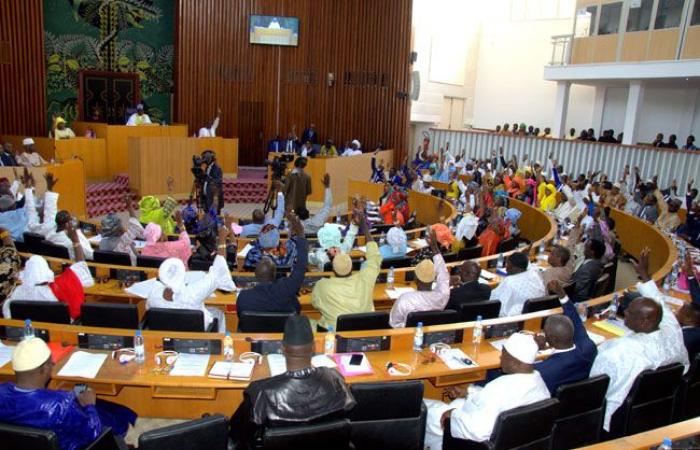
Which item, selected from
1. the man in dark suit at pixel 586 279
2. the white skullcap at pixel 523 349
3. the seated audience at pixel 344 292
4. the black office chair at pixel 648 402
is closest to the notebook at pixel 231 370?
the seated audience at pixel 344 292

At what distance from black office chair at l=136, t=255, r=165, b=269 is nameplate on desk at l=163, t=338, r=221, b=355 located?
233cm

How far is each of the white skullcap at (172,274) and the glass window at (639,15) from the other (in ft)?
51.7

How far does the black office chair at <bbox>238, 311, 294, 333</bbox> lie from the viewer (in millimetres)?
4598

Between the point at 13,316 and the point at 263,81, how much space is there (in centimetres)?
1466

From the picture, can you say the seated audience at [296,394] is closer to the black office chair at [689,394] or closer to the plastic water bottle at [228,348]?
the plastic water bottle at [228,348]

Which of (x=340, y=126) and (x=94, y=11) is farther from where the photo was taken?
(x=340, y=126)

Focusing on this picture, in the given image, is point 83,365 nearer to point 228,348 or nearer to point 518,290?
point 228,348

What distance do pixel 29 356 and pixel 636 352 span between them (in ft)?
12.8

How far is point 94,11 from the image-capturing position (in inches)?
656

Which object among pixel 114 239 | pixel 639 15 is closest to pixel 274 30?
pixel 639 15

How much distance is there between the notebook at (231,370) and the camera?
397 cm

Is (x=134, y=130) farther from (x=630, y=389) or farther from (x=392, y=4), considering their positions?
(x=630, y=389)

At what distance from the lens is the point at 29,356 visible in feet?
9.78

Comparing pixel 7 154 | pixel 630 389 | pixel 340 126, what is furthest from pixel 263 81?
pixel 630 389
